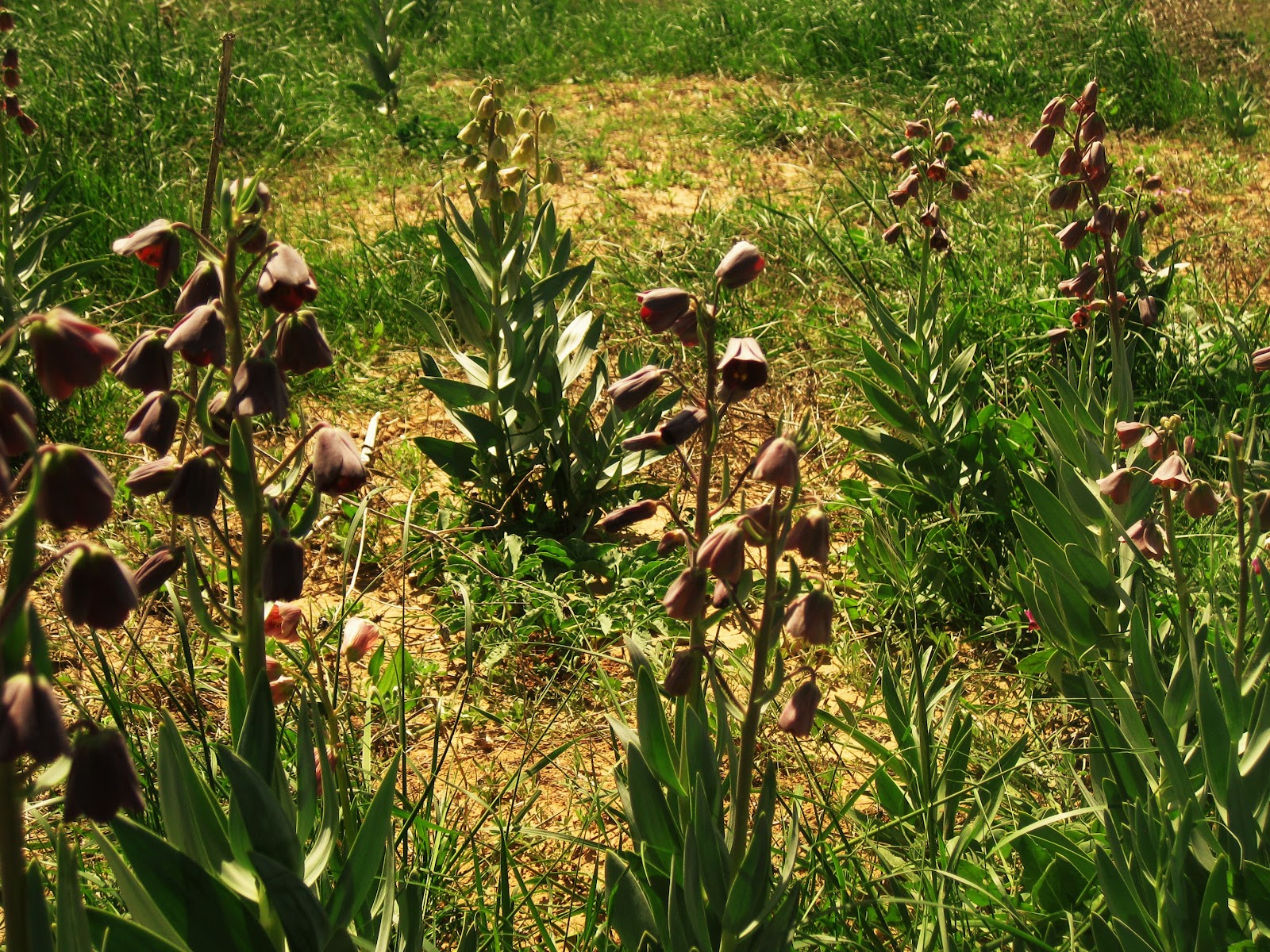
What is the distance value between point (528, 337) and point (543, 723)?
3.72 feet

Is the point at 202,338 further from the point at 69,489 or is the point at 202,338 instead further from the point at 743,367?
the point at 743,367

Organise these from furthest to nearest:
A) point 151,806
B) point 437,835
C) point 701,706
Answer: point 437,835 → point 151,806 → point 701,706

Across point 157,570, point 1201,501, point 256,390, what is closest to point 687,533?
point 256,390

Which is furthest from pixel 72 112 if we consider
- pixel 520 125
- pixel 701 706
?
pixel 701 706

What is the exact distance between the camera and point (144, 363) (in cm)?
138

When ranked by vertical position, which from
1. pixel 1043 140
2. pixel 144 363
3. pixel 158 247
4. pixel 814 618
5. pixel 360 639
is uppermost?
pixel 1043 140

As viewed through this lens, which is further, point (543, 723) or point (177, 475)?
point (543, 723)

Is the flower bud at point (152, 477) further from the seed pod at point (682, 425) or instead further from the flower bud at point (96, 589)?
the seed pod at point (682, 425)

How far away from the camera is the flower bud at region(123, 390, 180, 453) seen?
137 cm

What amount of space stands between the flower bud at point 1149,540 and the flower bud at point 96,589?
5.79 feet

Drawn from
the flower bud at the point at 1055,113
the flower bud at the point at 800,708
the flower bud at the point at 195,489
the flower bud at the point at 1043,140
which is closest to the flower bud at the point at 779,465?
the flower bud at the point at 800,708

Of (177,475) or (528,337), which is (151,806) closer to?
(177,475)

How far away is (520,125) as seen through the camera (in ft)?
10.6

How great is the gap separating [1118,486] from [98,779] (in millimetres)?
1812
